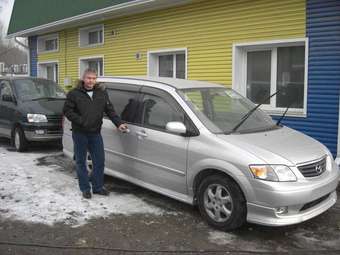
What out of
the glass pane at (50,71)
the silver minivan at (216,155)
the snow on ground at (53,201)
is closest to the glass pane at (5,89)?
the snow on ground at (53,201)

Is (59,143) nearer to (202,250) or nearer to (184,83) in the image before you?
(184,83)

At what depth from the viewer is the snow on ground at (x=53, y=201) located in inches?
225

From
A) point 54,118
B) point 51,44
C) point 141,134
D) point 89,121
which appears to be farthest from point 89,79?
point 51,44

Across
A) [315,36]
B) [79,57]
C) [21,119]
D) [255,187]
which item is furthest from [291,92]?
[79,57]

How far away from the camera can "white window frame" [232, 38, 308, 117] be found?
29.1 ft

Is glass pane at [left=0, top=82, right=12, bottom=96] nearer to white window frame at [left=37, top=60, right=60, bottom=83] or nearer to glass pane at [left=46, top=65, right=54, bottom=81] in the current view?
white window frame at [left=37, top=60, right=60, bottom=83]

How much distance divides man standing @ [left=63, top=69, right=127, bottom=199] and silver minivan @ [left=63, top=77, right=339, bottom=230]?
0.35 metres

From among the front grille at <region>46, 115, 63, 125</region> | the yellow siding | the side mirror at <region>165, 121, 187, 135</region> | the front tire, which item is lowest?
the front tire

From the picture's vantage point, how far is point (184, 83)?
645 centimetres

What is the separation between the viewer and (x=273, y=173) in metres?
4.83

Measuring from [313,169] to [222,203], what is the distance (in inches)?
41.8

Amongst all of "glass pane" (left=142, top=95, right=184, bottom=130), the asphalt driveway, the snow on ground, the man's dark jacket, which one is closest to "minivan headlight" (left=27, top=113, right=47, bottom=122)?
the snow on ground

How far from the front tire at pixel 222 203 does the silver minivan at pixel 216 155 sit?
0.04 feet

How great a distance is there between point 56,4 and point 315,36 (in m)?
9.99
